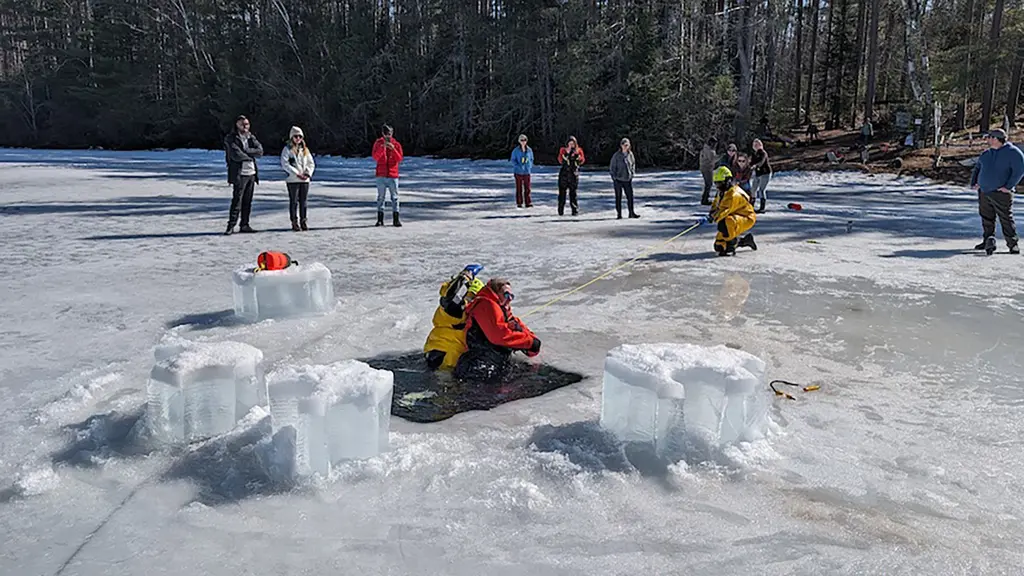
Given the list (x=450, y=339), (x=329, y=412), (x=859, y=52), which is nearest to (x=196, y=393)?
(x=329, y=412)

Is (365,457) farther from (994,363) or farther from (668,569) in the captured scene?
(994,363)

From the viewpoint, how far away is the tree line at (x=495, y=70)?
27.6 m

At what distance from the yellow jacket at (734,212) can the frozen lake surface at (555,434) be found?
0.50 meters

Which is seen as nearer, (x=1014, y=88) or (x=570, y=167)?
(x=570, y=167)

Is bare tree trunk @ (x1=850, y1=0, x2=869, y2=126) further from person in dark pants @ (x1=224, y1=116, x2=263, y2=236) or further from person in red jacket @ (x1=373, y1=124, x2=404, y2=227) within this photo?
person in dark pants @ (x1=224, y1=116, x2=263, y2=236)

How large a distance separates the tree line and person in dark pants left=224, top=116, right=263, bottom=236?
63.1 feet

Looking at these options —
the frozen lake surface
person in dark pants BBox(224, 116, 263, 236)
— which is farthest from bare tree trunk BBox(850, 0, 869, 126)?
person in dark pants BBox(224, 116, 263, 236)

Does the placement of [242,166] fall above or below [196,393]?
above

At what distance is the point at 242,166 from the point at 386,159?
223 cm

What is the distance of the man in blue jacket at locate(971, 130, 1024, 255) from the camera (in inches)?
366

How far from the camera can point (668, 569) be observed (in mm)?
2898

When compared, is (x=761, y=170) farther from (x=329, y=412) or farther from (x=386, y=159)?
(x=329, y=412)

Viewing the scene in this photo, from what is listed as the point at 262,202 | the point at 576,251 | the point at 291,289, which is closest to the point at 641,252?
the point at 576,251

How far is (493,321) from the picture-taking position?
506 cm
